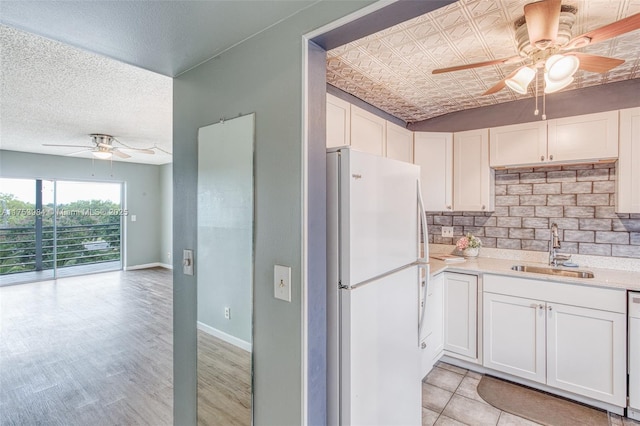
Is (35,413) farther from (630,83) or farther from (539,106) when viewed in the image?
(630,83)

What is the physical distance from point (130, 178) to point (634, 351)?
8.26 metres

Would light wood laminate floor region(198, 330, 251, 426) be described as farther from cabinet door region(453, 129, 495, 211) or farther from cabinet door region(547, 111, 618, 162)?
cabinet door region(547, 111, 618, 162)

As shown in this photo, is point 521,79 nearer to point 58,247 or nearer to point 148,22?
point 148,22

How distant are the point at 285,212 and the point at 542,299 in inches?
88.0

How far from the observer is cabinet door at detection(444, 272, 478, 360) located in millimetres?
2729

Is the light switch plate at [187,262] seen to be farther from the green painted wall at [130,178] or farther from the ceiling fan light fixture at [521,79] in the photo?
the green painted wall at [130,178]

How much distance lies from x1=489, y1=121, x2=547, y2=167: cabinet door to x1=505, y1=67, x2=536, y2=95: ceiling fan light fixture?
1100mm

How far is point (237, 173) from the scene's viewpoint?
1.54 meters

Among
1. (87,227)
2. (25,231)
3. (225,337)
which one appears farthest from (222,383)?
(87,227)

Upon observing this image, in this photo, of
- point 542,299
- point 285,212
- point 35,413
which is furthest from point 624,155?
point 35,413

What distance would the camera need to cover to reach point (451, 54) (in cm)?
199

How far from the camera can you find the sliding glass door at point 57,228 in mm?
5719

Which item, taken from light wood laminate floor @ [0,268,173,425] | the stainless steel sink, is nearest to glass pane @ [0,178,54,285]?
light wood laminate floor @ [0,268,173,425]

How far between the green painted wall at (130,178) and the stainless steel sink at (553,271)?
742cm
